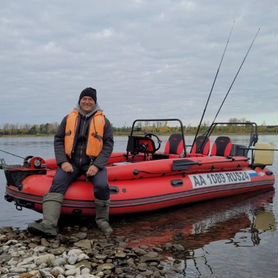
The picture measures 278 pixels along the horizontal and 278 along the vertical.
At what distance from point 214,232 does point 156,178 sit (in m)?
1.53

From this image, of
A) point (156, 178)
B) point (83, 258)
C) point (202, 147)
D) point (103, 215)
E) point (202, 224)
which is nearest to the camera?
point (83, 258)

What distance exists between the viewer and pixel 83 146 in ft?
19.7

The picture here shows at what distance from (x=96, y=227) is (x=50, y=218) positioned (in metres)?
0.93

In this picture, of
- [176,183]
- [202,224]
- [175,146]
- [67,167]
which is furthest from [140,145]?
[67,167]

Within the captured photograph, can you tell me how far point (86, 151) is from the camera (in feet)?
19.6

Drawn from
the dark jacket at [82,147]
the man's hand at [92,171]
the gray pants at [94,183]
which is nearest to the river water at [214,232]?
the gray pants at [94,183]

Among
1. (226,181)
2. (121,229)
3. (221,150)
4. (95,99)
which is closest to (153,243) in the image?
(121,229)

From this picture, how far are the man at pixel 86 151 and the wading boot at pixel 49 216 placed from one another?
0.5 inches

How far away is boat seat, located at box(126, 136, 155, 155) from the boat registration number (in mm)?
1210

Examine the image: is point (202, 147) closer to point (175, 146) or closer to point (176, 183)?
point (175, 146)

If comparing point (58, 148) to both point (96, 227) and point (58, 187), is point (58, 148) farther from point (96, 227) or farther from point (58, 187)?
point (96, 227)

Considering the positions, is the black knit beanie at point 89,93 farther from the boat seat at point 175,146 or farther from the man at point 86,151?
the boat seat at point 175,146

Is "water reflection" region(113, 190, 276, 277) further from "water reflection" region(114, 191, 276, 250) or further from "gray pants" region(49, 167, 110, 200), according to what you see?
"gray pants" region(49, 167, 110, 200)

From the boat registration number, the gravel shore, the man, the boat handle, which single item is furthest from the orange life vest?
the boat registration number
